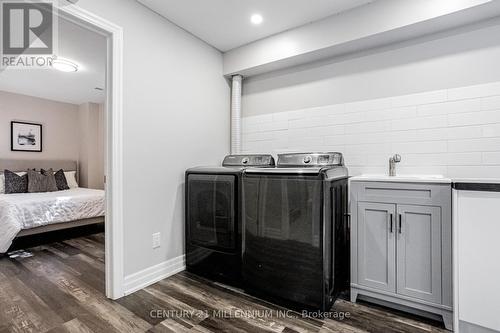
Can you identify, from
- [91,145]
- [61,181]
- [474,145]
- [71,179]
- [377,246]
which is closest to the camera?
[377,246]

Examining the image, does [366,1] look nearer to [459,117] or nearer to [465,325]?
[459,117]

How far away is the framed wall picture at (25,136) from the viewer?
4758 mm

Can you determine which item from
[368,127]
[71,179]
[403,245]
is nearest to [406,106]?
[368,127]

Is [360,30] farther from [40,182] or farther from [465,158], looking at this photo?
[40,182]

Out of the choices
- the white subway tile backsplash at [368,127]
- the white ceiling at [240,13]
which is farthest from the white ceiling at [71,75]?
the white subway tile backsplash at [368,127]

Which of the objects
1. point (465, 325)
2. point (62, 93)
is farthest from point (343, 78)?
point (62, 93)

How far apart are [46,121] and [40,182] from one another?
152 cm

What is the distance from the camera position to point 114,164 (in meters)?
2.02

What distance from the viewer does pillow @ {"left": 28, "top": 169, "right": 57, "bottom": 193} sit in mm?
4375

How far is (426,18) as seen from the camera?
1.95 metres

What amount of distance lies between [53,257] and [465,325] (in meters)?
4.05

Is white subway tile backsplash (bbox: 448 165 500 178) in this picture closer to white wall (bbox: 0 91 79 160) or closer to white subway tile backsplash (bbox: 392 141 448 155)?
white subway tile backsplash (bbox: 392 141 448 155)
